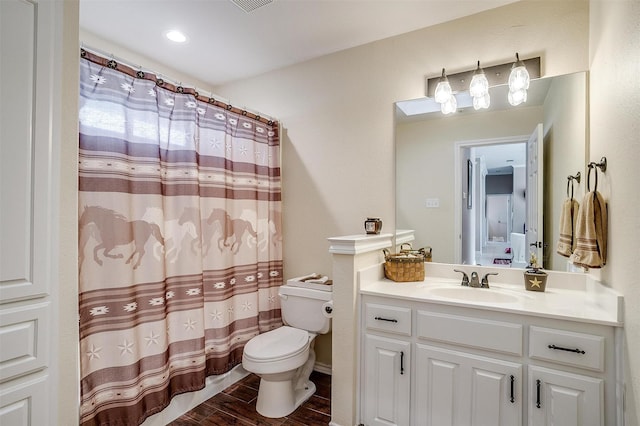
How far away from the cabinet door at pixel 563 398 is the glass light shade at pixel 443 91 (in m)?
1.58

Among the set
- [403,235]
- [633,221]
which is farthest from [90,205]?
[633,221]

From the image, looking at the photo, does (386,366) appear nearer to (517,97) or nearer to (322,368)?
(322,368)

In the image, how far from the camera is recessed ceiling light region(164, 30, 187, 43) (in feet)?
7.36

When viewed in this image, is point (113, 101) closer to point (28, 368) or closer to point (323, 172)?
point (28, 368)

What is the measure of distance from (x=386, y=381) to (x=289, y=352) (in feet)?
2.01

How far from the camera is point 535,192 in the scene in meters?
1.94

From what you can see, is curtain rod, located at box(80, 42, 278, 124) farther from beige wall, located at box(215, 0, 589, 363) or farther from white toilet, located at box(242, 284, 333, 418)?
white toilet, located at box(242, 284, 333, 418)

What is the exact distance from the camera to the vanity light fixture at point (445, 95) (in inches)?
80.4

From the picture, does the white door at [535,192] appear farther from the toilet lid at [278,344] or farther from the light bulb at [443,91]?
the toilet lid at [278,344]

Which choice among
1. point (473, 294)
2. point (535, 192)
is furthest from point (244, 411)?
point (535, 192)

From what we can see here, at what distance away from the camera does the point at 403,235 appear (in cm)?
230

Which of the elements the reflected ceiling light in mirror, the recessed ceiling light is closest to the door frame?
the reflected ceiling light in mirror

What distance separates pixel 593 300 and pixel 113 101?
267cm

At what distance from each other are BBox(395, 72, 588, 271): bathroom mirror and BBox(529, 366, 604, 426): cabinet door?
2.38 feet
